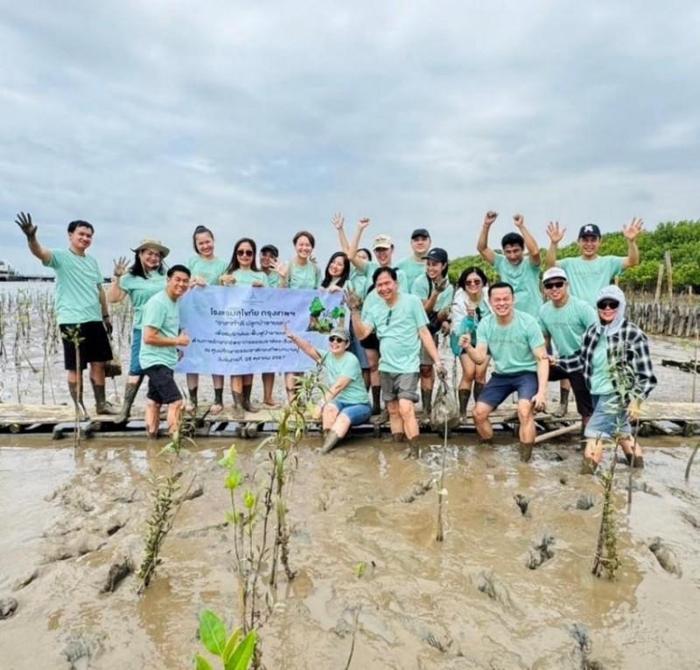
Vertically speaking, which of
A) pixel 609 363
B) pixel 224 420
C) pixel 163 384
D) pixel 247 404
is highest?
pixel 609 363

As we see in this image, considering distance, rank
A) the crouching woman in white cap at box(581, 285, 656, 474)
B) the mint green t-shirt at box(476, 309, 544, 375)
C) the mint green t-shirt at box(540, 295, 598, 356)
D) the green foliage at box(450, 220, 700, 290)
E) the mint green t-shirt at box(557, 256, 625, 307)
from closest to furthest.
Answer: the crouching woman in white cap at box(581, 285, 656, 474), the mint green t-shirt at box(476, 309, 544, 375), the mint green t-shirt at box(540, 295, 598, 356), the mint green t-shirt at box(557, 256, 625, 307), the green foliage at box(450, 220, 700, 290)

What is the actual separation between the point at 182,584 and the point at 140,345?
3.90m

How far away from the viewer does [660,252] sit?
33.2 m

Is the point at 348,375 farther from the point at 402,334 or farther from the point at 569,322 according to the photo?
the point at 569,322

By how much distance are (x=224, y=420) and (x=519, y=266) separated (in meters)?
4.03

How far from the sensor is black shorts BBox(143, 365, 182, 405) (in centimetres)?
605

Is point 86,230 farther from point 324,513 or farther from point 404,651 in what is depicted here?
point 404,651

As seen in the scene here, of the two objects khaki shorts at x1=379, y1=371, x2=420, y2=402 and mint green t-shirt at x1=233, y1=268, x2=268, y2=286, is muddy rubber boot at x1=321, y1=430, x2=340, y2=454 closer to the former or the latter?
khaki shorts at x1=379, y1=371, x2=420, y2=402

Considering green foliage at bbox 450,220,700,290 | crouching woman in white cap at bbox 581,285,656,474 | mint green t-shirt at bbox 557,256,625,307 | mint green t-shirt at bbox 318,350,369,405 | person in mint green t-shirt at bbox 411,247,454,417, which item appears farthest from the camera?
green foliage at bbox 450,220,700,290

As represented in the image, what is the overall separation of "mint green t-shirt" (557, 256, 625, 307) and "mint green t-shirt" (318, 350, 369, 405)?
2774 mm

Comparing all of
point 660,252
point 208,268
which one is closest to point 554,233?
point 208,268

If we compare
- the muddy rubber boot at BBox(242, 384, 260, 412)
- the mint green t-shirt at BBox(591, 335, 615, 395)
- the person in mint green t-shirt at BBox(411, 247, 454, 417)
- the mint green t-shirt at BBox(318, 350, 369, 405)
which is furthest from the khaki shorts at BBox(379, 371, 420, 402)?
the muddy rubber boot at BBox(242, 384, 260, 412)

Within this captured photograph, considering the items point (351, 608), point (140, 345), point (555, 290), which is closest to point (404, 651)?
point (351, 608)

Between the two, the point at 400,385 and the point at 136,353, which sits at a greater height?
the point at 136,353
